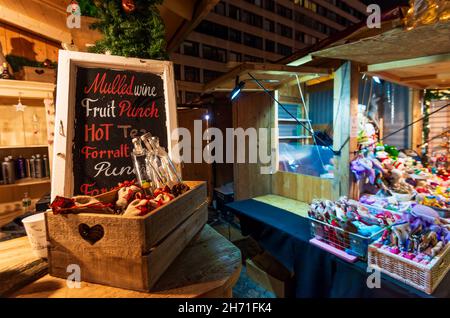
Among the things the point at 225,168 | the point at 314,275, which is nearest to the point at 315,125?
the point at 225,168

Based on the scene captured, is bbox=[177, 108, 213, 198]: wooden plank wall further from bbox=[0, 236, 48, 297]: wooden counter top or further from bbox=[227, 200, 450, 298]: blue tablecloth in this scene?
bbox=[0, 236, 48, 297]: wooden counter top

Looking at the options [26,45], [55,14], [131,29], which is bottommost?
[131,29]

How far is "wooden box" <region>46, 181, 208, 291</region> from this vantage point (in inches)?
27.5

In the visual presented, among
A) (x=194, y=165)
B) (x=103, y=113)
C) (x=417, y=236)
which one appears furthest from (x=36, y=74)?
(x=417, y=236)

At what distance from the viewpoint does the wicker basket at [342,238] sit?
5.83 feet

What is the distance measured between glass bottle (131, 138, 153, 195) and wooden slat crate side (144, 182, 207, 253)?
240 millimetres

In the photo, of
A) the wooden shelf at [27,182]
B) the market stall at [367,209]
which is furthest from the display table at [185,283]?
the wooden shelf at [27,182]

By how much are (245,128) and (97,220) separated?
11.0 feet

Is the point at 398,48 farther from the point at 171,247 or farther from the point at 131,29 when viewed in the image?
the point at 171,247

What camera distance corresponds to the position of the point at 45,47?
322 centimetres

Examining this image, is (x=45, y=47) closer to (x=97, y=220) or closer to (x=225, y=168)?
(x=97, y=220)

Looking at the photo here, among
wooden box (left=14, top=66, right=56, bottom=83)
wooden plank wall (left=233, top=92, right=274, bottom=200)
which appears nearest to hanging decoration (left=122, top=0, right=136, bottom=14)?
wooden box (left=14, top=66, right=56, bottom=83)

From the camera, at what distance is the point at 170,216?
837mm

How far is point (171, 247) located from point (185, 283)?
135 mm
